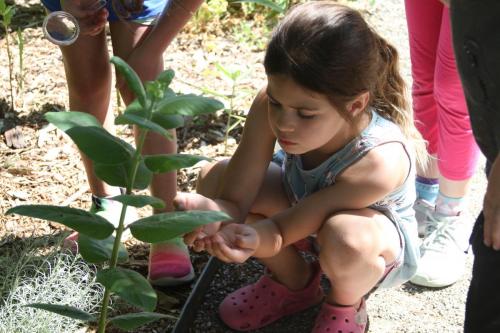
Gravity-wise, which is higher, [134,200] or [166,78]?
[166,78]

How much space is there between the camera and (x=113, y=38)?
2.31 meters

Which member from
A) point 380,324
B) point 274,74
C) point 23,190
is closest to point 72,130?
point 274,74

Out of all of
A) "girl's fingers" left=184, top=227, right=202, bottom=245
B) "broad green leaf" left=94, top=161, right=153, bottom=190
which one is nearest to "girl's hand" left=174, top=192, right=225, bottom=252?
"girl's fingers" left=184, top=227, right=202, bottom=245

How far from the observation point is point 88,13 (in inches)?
85.4

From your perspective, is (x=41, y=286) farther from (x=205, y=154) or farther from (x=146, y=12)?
(x=205, y=154)

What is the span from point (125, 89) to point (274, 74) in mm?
540

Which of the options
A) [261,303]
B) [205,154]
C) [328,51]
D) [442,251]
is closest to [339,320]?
[261,303]

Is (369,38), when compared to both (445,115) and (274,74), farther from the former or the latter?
(445,115)

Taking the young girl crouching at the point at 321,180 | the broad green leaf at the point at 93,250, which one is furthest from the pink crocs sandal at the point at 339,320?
the broad green leaf at the point at 93,250

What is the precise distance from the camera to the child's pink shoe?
2.36 metres

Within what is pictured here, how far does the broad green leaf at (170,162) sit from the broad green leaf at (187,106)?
2.9 inches

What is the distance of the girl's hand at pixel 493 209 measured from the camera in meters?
1.44

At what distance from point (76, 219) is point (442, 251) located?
5.08 ft

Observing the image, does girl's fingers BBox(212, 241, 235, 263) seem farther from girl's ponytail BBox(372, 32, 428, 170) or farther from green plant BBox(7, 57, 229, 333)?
girl's ponytail BBox(372, 32, 428, 170)
